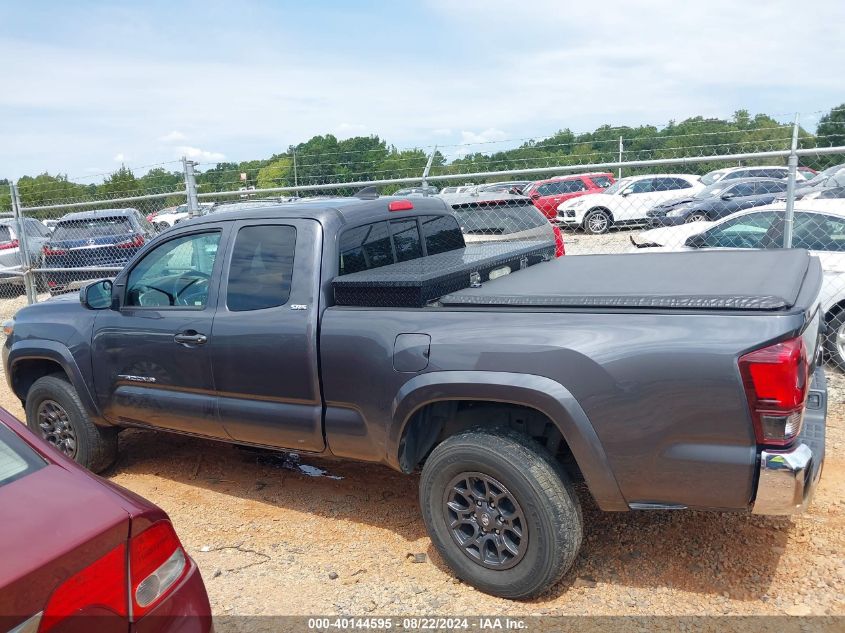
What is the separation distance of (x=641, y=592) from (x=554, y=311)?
1395mm

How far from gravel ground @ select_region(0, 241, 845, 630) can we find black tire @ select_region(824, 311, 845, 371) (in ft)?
4.83

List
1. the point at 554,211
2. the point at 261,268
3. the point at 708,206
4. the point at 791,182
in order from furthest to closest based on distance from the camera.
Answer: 1. the point at 554,211
2. the point at 708,206
3. the point at 791,182
4. the point at 261,268

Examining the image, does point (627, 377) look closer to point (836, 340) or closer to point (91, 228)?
point (836, 340)

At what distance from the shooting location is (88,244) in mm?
10641

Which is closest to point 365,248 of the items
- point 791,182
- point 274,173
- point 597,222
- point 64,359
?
point 64,359

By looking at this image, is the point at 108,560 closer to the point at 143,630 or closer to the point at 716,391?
the point at 143,630

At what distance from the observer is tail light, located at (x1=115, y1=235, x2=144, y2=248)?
35.0ft

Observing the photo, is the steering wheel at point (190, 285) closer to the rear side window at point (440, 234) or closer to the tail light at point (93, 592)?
the rear side window at point (440, 234)

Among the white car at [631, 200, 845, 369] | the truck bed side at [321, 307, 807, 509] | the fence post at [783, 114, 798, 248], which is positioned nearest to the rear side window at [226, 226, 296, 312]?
the truck bed side at [321, 307, 807, 509]

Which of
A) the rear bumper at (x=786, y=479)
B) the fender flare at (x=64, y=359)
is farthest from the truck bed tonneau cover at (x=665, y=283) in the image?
the fender flare at (x=64, y=359)

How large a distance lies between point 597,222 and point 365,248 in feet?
45.3

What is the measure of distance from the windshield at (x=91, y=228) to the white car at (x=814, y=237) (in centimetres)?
859

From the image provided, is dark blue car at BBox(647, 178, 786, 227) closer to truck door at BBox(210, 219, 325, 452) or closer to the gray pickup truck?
the gray pickup truck

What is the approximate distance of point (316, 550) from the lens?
146 inches
